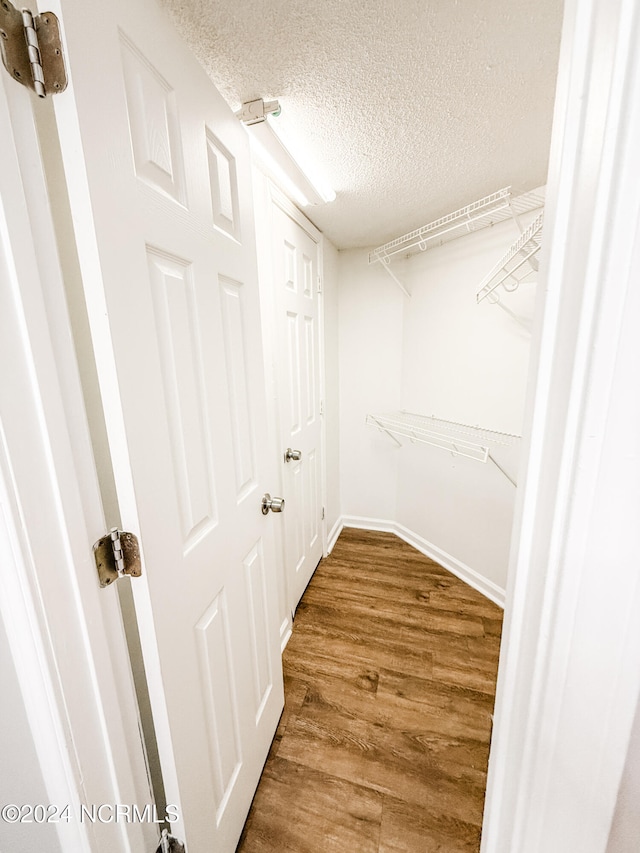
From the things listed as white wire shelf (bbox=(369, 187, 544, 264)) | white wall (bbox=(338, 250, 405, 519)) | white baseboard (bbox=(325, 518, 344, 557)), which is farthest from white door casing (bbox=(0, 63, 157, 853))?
white wall (bbox=(338, 250, 405, 519))

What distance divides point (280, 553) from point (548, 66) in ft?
6.36

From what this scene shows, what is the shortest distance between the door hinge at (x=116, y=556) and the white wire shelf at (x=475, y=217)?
168 centimetres

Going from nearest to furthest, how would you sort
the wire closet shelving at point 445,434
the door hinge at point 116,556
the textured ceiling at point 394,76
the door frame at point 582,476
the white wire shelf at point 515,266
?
1. the door frame at point 582,476
2. the door hinge at point 116,556
3. the textured ceiling at point 394,76
4. the white wire shelf at point 515,266
5. the wire closet shelving at point 445,434

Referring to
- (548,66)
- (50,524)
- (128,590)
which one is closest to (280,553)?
(128,590)

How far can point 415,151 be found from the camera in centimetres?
122

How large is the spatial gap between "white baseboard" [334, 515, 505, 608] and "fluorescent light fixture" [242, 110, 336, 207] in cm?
227

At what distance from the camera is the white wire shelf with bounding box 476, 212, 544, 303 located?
1.33 m

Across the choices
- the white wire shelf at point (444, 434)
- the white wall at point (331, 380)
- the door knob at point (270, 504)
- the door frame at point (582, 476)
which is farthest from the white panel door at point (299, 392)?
the door frame at point (582, 476)

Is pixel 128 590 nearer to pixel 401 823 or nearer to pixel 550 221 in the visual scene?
pixel 550 221

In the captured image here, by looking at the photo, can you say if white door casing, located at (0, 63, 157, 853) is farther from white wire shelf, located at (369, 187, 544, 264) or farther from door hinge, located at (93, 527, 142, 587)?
white wire shelf, located at (369, 187, 544, 264)

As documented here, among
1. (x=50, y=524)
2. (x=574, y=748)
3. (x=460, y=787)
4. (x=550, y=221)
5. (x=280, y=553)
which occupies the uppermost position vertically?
(x=550, y=221)

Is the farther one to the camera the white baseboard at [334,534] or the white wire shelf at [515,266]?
the white baseboard at [334,534]

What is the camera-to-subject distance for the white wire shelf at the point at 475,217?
1372 mm

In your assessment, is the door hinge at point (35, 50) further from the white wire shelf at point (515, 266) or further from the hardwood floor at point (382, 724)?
the hardwood floor at point (382, 724)
